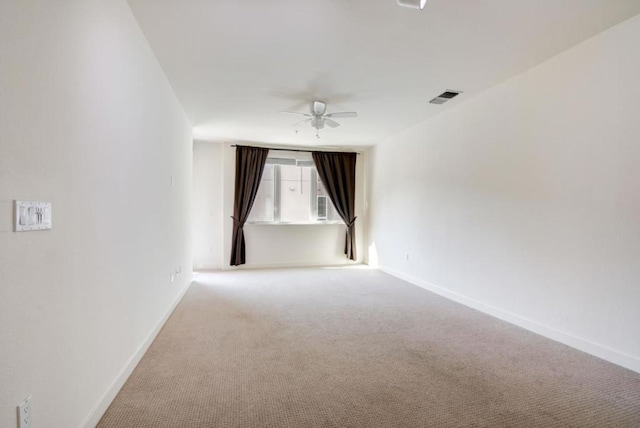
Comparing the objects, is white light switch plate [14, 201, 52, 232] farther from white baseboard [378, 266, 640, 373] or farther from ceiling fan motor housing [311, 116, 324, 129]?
white baseboard [378, 266, 640, 373]

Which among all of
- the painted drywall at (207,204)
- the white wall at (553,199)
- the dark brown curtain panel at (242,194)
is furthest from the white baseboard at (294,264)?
the white wall at (553,199)

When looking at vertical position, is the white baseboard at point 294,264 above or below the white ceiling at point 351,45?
below

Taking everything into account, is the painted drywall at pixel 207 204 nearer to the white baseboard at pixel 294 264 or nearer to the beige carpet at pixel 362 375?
the white baseboard at pixel 294 264

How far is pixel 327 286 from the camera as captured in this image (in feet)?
16.4

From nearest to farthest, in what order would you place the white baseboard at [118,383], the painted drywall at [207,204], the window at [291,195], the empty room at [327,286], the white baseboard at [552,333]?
the empty room at [327,286] < the white baseboard at [118,383] < the white baseboard at [552,333] < the painted drywall at [207,204] < the window at [291,195]

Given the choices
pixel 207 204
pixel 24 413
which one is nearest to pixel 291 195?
pixel 207 204

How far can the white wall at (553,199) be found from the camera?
2.47m

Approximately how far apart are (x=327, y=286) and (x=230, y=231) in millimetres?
2558

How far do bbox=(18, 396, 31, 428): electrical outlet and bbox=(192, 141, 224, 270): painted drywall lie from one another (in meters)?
5.38

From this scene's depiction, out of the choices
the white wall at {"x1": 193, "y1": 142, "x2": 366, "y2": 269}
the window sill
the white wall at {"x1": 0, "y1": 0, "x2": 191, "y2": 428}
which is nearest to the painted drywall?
the white wall at {"x1": 193, "y1": 142, "x2": 366, "y2": 269}

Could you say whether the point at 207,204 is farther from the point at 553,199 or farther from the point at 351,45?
the point at 553,199

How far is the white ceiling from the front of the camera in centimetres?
227

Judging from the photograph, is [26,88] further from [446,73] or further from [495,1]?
[446,73]

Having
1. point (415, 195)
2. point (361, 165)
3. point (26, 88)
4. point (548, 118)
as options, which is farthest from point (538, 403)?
point (361, 165)
